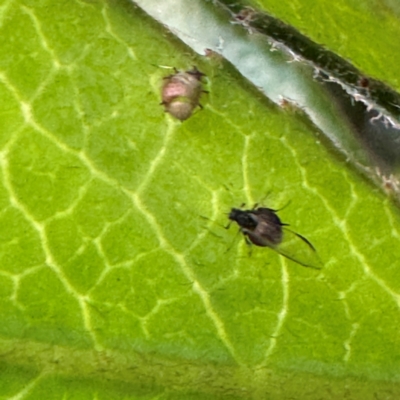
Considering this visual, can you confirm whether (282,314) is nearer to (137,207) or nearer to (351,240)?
(351,240)

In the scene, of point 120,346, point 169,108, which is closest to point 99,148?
point 169,108

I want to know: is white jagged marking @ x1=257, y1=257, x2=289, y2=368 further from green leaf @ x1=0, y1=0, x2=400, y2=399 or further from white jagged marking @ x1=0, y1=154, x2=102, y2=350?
white jagged marking @ x1=0, y1=154, x2=102, y2=350


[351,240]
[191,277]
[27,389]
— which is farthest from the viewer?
[351,240]

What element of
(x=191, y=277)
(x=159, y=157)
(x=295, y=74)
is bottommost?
(x=191, y=277)

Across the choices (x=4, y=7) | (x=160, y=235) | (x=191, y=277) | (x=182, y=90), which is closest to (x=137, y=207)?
(x=160, y=235)

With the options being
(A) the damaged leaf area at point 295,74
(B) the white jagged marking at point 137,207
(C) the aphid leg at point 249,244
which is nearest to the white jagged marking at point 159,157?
(B) the white jagged marking at point 137,207

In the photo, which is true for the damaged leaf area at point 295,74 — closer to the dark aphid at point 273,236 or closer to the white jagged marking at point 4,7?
the dark aphid at point 273,236

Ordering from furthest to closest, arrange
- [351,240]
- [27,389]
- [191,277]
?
[351,240] → [191,277] → [27,389]
